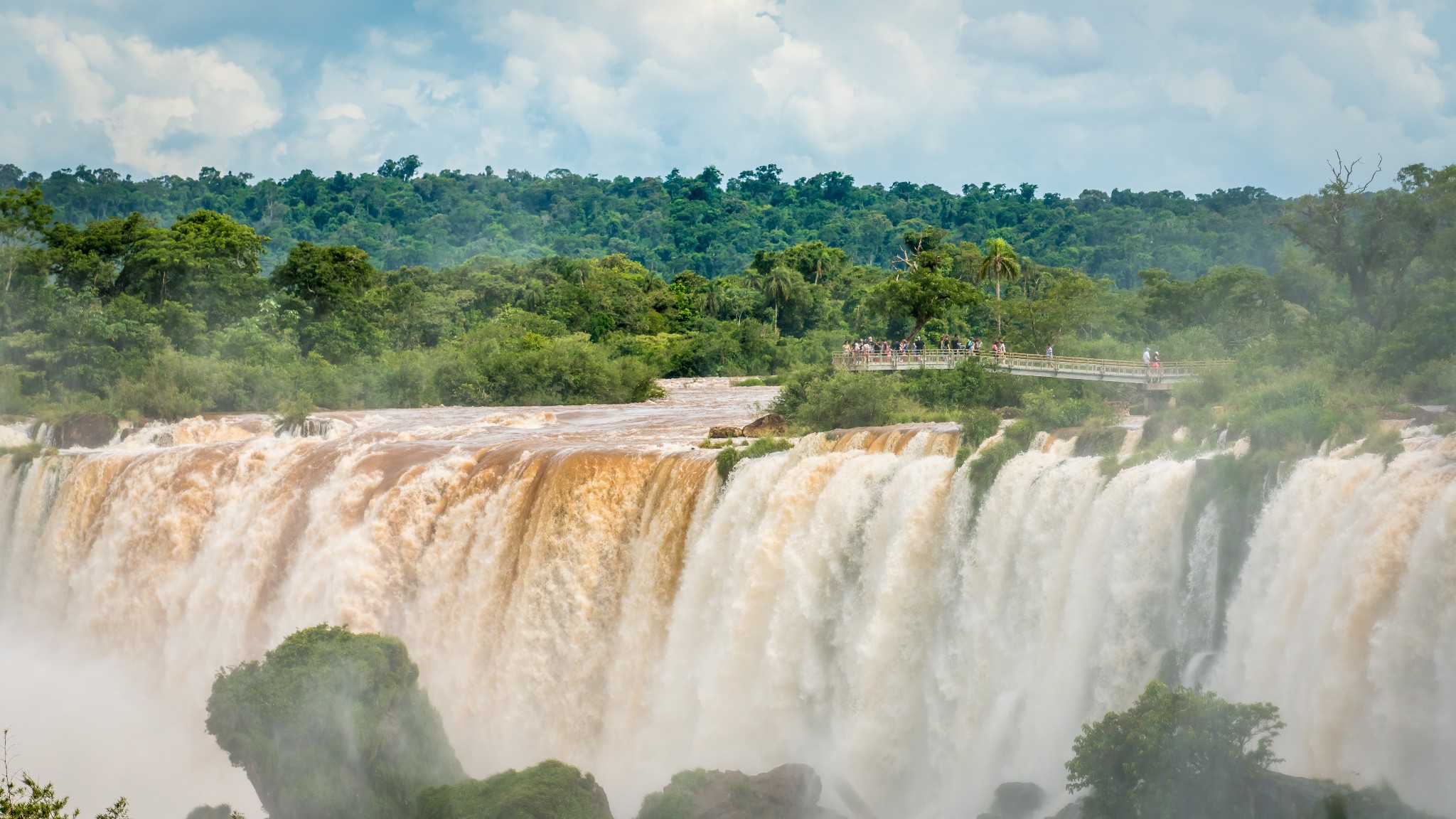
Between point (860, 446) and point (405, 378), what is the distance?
27161 millimetres

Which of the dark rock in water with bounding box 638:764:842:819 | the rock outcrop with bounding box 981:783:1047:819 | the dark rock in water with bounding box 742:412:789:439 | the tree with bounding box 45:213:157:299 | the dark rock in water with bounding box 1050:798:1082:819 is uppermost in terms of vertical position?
the tree with bounding box 45:213:157:299

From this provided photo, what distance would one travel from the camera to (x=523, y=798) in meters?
13.9

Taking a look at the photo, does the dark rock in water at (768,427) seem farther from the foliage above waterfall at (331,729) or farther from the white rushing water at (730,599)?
the foliage above waterfall at (331,729)

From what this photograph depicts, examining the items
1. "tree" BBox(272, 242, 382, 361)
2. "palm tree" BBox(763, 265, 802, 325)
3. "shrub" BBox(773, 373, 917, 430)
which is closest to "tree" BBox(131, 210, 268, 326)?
"tree" BBox(272, 242, 382, 361)

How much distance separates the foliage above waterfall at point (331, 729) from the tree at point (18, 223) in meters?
33.7

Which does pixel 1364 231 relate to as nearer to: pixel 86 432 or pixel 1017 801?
pixel 1017 801

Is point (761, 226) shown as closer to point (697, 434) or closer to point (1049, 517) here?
point (697, 434)

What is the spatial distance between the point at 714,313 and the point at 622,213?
Result: 74.3 m

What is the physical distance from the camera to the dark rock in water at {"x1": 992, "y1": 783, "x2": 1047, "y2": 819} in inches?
510

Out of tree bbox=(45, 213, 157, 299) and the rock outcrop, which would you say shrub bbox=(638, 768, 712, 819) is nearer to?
the rock outcrop

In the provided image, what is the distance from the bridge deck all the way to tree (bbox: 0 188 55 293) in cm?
2964

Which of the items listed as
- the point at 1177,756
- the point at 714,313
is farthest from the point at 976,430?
the point at 714,313

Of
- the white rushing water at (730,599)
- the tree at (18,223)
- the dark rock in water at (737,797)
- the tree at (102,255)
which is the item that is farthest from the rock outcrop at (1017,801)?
the tree at (102,255)

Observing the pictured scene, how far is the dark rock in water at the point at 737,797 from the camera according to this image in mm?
13852
